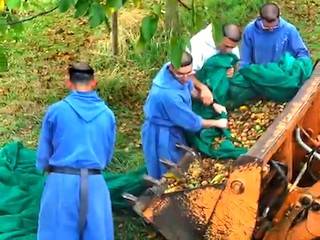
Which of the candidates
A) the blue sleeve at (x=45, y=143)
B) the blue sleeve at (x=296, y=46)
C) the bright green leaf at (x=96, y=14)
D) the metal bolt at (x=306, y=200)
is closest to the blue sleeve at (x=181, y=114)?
the blue sleeve at (x=45, y=143)

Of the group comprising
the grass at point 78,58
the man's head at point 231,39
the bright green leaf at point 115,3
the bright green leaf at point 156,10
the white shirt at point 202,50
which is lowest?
the grass at point 78,58

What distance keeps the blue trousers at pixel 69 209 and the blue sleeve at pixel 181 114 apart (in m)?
0.85

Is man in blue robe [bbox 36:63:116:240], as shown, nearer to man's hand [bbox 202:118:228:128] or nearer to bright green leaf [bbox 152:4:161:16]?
man's hand [bbox 202:118:228:128]

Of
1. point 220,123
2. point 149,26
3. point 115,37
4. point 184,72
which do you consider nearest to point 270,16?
point 220,123

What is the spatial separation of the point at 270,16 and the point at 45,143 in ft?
9.94

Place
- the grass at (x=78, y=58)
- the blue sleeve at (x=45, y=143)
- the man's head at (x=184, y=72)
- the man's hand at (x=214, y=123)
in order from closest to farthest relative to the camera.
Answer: the blue sleeve at (x=45, y=143), the man's head at (x=184, y=72), the man's hand at (x=214, y=123), the grass at (x=78, y=58)

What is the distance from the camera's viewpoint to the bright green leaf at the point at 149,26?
3357mm

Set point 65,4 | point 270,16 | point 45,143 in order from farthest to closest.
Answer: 1. point 270,16
2. point 45,143
3. point 65,4

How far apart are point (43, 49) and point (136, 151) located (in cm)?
327

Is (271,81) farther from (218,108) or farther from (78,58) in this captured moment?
(78,58)

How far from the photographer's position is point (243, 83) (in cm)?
706

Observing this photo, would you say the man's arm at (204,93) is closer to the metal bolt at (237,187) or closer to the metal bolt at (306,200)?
the metal bolt at (306,200)

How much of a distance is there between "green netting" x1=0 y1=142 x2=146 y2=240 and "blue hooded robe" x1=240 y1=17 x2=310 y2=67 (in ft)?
5.67

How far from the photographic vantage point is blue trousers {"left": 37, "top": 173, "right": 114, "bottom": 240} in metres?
5.91
